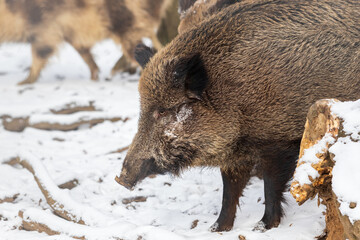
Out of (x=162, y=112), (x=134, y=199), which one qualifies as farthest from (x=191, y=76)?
(x=134, y=199)

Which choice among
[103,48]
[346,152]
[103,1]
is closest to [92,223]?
[346,152]

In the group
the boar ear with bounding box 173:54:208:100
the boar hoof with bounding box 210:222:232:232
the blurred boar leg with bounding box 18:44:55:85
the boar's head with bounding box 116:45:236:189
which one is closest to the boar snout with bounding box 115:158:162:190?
the boar's head with bounding box 116:45:236:189

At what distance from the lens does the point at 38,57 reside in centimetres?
770

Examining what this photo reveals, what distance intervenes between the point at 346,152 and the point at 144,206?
7.63 feet

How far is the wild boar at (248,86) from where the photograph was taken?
124 inches

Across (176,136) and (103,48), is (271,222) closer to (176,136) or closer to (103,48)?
(176,136)

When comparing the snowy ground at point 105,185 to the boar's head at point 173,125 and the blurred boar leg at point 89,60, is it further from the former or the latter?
the boar's head at point 173,125

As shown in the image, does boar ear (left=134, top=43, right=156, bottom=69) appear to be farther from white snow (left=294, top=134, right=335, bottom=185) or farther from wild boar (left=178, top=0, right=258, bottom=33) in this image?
white snow (left=294, top=134, right=335, bottom=185)

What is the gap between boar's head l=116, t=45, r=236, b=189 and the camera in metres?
3.21

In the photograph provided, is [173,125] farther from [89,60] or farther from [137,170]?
[89,60]

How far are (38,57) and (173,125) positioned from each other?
5055 mm

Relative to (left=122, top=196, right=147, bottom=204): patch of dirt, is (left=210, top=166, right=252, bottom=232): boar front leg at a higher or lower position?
higher

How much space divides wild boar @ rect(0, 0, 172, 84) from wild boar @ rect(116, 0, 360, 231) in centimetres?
400

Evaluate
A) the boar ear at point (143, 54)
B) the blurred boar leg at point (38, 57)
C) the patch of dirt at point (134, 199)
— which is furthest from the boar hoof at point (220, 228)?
the blurred boar leg at point (38, 57)
